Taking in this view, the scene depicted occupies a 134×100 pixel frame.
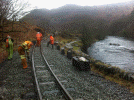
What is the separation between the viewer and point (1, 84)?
17.1 feet

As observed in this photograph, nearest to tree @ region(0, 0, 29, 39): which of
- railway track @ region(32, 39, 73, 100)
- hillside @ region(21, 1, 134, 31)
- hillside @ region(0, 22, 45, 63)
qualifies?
hillside @ region(0, 22, 45, 63)

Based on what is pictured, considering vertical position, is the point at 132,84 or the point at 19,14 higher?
the point at 19,14

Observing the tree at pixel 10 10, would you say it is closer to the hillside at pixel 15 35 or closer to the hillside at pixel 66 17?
the hillside at pixel 15 35

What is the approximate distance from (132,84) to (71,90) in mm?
3301

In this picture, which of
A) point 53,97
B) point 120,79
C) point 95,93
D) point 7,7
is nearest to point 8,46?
point 7,7

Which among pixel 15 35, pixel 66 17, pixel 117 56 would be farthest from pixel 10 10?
pixel 66 17

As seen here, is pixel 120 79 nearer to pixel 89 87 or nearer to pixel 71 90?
pixel 89 87

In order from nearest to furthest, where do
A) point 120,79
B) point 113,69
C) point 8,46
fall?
point 120,79 < point 113,69 < point 8,46

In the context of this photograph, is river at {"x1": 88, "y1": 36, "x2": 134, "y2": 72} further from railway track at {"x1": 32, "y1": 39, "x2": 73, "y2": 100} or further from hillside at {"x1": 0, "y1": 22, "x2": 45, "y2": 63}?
hillside at {"x1": 0, "y1": 22, "x2": 45, "y2": 63}

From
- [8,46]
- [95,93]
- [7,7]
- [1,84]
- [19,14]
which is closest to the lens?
[95,93]

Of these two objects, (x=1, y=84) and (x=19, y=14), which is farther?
(x=19, y=14)

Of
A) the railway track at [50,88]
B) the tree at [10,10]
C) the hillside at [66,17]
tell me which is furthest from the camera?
the hillside at [66,17]

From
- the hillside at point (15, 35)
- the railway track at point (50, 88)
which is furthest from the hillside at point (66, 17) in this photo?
the railway track at point (50, 88)

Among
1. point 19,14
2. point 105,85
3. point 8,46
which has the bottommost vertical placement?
point 105,85
